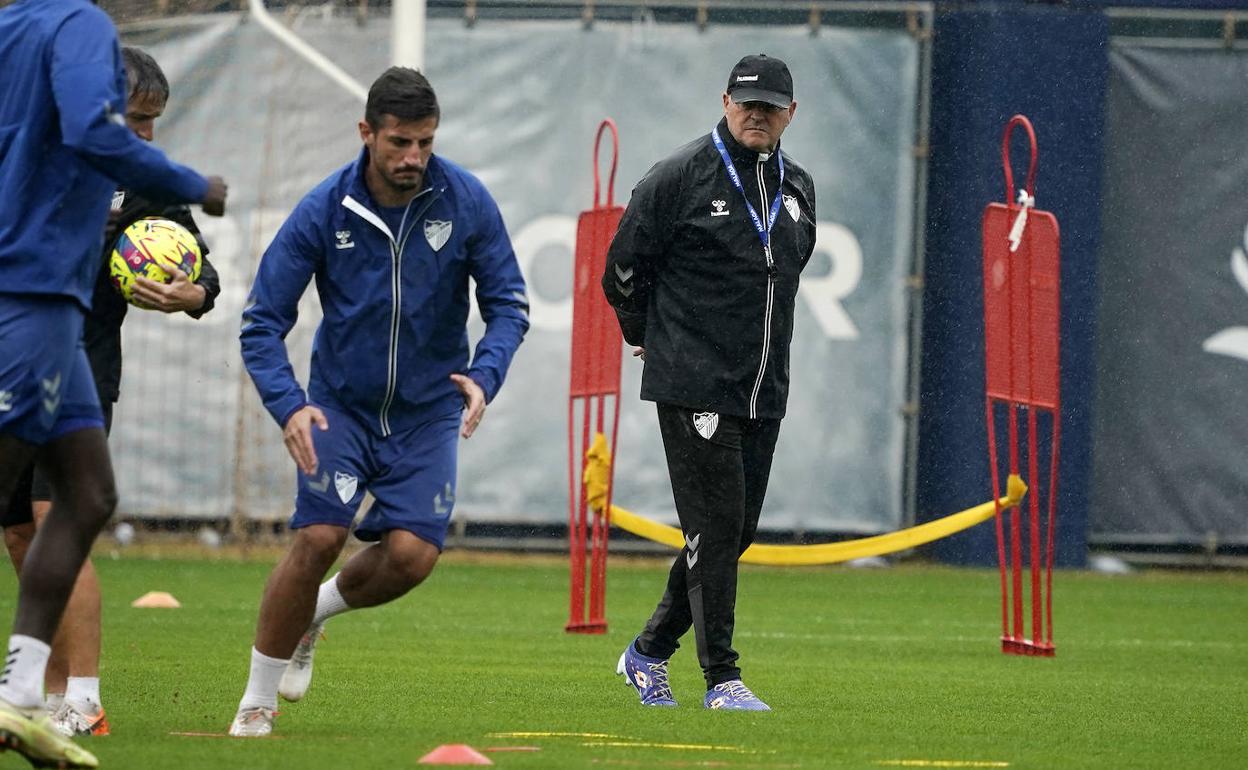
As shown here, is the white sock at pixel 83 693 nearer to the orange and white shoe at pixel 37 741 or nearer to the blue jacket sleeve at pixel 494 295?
the orange and white shoe at pixel 37 741

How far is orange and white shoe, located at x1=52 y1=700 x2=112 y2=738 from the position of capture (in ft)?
20.4

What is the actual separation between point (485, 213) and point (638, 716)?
1.92 metres

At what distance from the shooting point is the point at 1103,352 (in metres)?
15.7

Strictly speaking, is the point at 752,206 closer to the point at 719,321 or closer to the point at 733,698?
the point at 719,321

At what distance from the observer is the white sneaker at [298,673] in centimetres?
645

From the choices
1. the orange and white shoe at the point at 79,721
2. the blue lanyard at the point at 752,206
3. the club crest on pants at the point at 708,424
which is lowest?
the orange and white shoe at the point at 79,721

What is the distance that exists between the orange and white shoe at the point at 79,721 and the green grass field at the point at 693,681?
84mm

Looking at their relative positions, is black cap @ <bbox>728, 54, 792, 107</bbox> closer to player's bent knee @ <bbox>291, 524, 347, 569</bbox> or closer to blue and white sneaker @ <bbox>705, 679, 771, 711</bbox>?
blue and white sneaker @ <bbox>705, 679, 771, 711</bbox>

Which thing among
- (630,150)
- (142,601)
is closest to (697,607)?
(142,601)

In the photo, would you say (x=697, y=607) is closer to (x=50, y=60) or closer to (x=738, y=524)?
(x=738, y=524)

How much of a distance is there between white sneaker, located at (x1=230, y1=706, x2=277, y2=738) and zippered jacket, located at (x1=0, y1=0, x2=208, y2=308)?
1.46m

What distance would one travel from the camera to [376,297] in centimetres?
609

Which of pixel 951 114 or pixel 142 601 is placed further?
pixel 951 114

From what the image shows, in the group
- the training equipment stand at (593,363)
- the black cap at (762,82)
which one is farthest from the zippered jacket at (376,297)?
the training equipment stand at (593,363)
